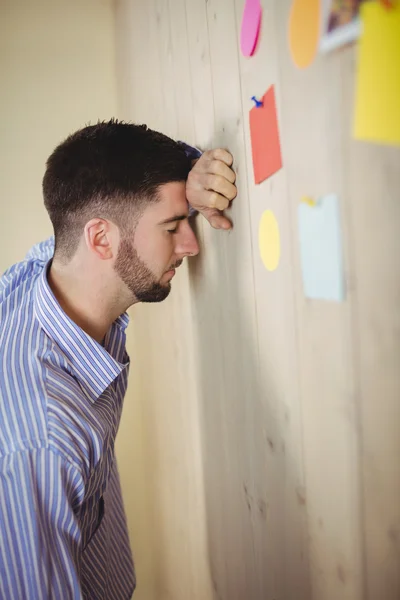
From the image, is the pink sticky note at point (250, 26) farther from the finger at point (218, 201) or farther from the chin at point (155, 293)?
the chin at point (155, 293)

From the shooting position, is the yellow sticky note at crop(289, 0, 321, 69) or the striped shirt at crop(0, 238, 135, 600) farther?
the striped shirt at crop(0, 238, 135, 600)

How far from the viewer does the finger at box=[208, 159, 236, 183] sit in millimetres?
962

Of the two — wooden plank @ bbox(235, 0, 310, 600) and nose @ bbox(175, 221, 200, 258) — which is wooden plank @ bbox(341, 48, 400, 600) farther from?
nose @ bbox(175, 221, 200, 258)

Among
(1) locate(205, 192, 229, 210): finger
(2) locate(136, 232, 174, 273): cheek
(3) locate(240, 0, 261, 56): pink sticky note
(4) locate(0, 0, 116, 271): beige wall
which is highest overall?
(4) locate(0, 0, 116, 271): beige wall

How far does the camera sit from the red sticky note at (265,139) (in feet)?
2.51

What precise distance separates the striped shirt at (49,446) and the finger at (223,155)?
0.46m

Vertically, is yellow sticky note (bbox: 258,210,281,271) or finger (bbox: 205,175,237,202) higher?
finger (bbox: 205,175,237,202)

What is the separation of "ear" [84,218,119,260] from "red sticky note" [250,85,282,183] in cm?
40

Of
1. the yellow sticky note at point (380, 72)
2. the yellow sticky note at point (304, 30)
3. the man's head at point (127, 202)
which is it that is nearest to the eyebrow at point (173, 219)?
the man's head at point (127, 202)

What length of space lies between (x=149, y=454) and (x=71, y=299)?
3.18ft

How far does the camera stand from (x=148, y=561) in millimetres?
2098

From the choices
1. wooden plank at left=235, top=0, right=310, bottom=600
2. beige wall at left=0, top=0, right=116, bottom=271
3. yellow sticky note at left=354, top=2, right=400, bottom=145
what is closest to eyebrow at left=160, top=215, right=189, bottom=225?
wooden plank at left=235, top=0, right=310, bottom=600

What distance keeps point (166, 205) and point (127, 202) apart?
0.28ft

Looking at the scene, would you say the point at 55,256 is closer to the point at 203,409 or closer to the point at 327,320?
the point at 203,409
